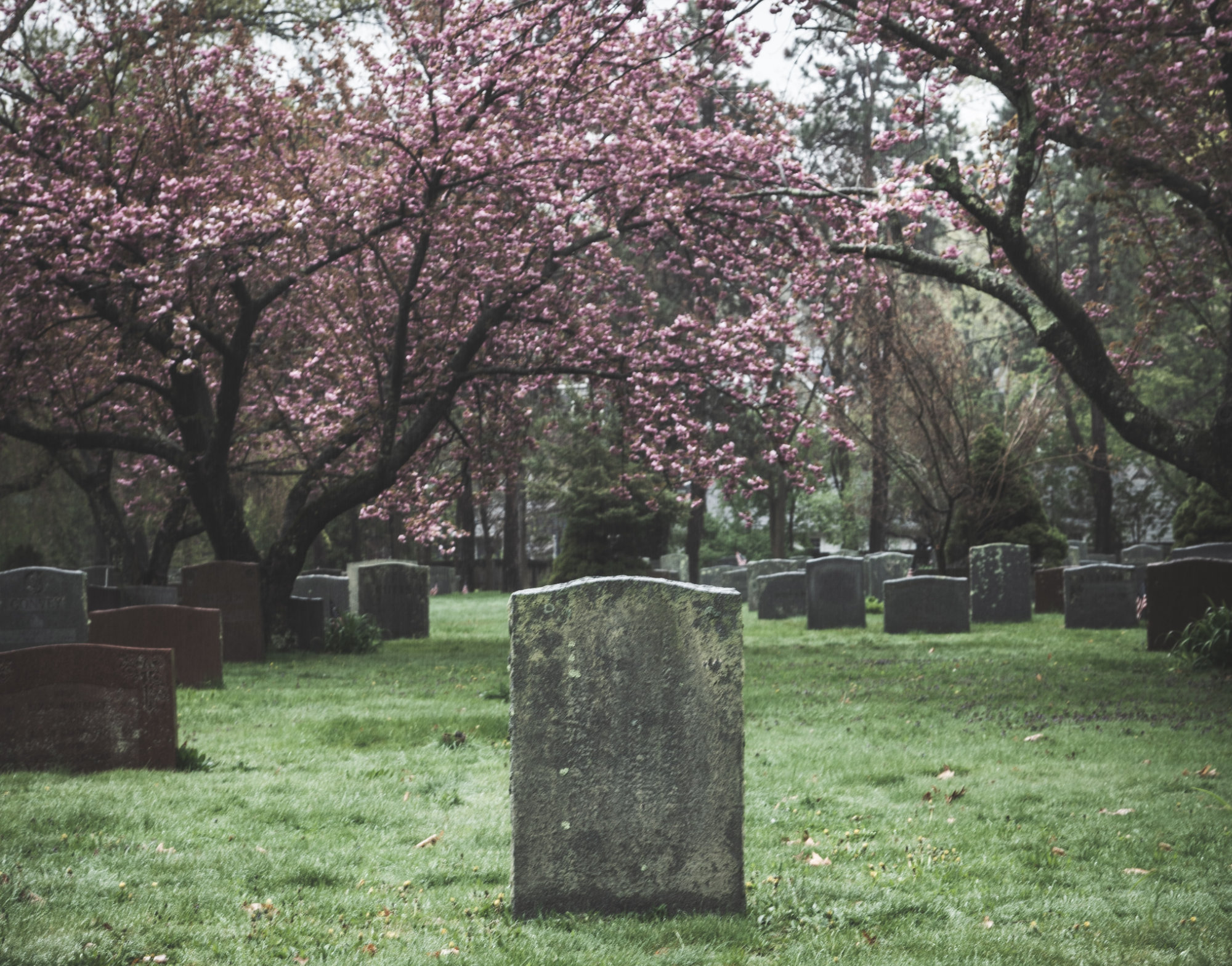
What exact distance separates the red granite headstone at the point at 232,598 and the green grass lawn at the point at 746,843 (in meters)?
3.95

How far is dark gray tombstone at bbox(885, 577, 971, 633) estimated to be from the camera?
17.5 m

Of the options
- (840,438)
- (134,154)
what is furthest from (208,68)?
(840,438)

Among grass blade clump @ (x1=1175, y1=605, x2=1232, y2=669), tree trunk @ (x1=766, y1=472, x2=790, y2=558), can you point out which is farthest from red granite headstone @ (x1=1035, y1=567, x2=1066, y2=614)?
tree trunk @ (x1=766, y1=472, x2=790, y2=558)

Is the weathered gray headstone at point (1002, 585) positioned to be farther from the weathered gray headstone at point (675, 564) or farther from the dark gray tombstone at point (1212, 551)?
the weathered gray headstone at point (675, 564)

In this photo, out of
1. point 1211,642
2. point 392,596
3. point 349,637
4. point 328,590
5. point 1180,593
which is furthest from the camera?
point 328,590

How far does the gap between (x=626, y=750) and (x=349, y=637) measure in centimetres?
1233

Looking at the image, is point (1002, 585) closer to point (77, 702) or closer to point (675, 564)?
point (675, 564)

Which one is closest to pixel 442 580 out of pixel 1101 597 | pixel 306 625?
pixel 306 625

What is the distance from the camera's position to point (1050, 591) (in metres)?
20.8

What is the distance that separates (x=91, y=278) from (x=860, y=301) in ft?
51.2

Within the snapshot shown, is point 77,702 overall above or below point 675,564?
below

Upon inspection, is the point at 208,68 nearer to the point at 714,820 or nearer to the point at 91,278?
the point at 91,278

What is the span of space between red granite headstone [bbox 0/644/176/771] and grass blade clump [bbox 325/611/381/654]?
8993 mm

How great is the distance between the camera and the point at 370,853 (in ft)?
18.7
